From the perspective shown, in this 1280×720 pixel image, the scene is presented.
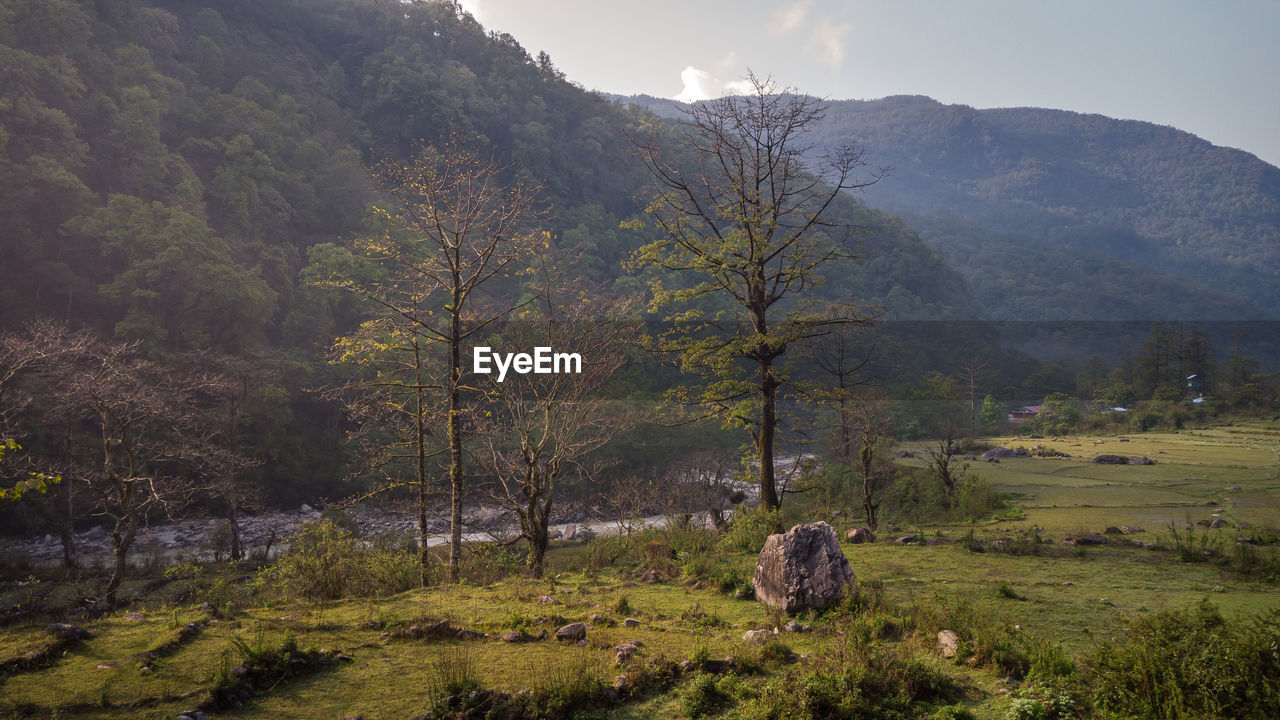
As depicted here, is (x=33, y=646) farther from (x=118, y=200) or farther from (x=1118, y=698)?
(x=118, y=200)

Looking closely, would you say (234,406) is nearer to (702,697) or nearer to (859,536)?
(859,536)

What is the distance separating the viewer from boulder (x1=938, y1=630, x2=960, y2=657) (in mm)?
6064

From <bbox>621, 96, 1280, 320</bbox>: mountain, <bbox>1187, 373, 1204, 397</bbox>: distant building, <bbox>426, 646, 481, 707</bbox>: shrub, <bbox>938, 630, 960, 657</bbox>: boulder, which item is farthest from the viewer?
<bbox>621, 96, 1280, 320</bbox>: mountain

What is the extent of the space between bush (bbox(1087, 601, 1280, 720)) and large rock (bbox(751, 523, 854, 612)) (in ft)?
9.43

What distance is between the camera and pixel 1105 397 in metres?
45.5

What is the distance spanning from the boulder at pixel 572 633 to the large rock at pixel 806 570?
2447 millimetres

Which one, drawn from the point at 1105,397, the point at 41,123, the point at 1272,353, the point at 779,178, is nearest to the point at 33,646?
the point at 779,178

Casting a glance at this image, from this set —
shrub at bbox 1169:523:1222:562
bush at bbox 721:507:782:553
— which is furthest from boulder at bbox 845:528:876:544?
shrub at bbox 1169:523:1222:562

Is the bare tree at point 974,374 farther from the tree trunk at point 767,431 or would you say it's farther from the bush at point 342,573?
the bush at point 342,573

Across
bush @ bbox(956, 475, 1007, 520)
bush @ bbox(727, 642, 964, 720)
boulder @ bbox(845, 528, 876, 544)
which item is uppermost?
bush @ bbox(727, 642, 964, 720)

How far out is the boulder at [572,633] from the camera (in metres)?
6.95

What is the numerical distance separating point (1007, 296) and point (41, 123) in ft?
435

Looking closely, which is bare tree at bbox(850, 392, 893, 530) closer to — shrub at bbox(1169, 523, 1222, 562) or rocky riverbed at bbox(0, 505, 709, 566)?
shrub at bbox(1169, 523, 1222, 562)

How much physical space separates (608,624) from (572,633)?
784mm
